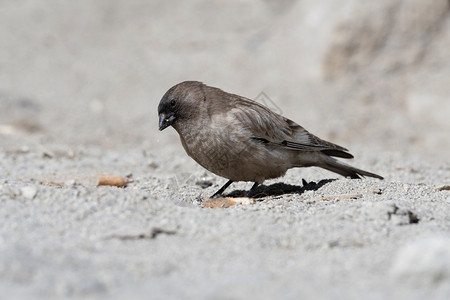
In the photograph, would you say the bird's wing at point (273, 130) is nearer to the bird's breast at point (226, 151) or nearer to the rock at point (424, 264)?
the bird's breast at point (226, 151)

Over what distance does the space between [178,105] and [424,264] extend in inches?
124

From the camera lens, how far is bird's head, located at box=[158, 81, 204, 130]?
234 inches

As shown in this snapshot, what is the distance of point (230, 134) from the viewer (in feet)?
19.1

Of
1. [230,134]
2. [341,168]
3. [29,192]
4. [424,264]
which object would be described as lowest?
[424,264]

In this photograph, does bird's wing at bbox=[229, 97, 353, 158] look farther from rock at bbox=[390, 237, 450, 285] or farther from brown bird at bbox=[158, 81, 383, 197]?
rock at bbox=[390, 237, 450, 285]

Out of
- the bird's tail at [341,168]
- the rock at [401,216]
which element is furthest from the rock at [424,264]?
the bird's tail at [341,168]

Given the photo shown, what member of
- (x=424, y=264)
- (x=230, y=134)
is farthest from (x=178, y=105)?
(x=424, y=264)

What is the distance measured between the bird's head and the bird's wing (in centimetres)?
33

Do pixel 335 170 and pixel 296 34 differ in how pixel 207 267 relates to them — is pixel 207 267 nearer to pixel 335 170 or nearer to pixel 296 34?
pixel 335 170

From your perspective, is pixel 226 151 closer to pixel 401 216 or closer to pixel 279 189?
pixel 279 189

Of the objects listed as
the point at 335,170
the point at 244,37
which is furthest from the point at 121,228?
the point at 244,37

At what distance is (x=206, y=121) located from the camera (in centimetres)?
585

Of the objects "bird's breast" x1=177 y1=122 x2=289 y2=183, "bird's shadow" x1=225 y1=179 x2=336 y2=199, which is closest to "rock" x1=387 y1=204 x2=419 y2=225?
"bird's shadow" x1=225 y1=179 x2=336 y2=199

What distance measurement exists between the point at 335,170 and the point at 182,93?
1.71 meters
